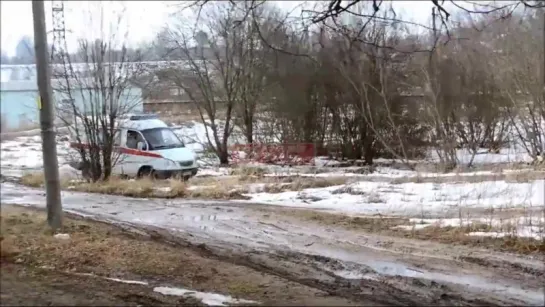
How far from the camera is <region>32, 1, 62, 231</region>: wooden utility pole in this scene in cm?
830

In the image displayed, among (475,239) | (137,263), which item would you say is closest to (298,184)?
(475,239)

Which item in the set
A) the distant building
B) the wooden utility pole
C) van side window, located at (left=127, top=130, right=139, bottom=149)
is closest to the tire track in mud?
the wooden utility pole

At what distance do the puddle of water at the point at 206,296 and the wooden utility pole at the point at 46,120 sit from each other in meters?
3.05

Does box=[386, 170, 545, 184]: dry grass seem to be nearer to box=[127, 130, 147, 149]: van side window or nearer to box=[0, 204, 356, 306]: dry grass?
box=[0, 204, 356, 306]: dry grass

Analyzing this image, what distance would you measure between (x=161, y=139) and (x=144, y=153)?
0.77 m

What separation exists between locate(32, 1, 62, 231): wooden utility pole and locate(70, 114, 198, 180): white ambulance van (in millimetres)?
8957

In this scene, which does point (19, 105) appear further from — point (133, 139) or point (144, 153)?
point (133, 139)

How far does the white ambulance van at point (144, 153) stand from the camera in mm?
17719

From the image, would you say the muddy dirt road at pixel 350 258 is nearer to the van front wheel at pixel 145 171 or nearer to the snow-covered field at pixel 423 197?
the snow-covered field at pixel 423 197

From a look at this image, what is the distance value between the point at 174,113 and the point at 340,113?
24.0ft

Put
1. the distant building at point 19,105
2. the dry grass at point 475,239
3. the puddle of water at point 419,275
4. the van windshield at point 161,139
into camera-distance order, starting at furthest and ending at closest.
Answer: the van windshield at point 161,139, the dry grass at point 475,239, the distant building at point 19,105, the puddle of water at point 419,275

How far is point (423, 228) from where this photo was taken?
953 centimetres

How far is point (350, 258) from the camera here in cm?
763

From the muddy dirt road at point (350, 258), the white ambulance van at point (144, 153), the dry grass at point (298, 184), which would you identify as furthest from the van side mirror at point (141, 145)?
the muddy dirt road at point (350, 258)
